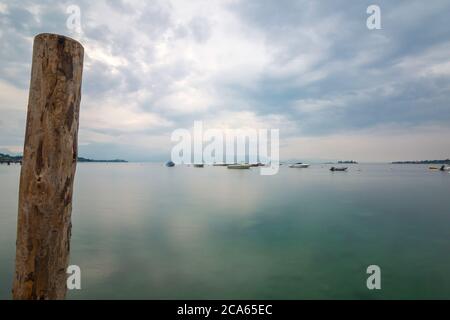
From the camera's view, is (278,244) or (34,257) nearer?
(34,257)

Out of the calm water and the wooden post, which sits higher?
the wooden post

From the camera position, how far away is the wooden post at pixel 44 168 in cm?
318

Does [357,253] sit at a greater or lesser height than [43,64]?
lesser

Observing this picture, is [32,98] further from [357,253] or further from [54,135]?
[357,253]

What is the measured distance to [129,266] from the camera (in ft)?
30.9

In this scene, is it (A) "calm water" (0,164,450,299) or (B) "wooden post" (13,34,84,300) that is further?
(A) "calm water" (0,164,450,299)

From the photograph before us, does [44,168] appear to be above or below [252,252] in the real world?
above

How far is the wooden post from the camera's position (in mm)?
3176

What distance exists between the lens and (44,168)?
3.16 m
